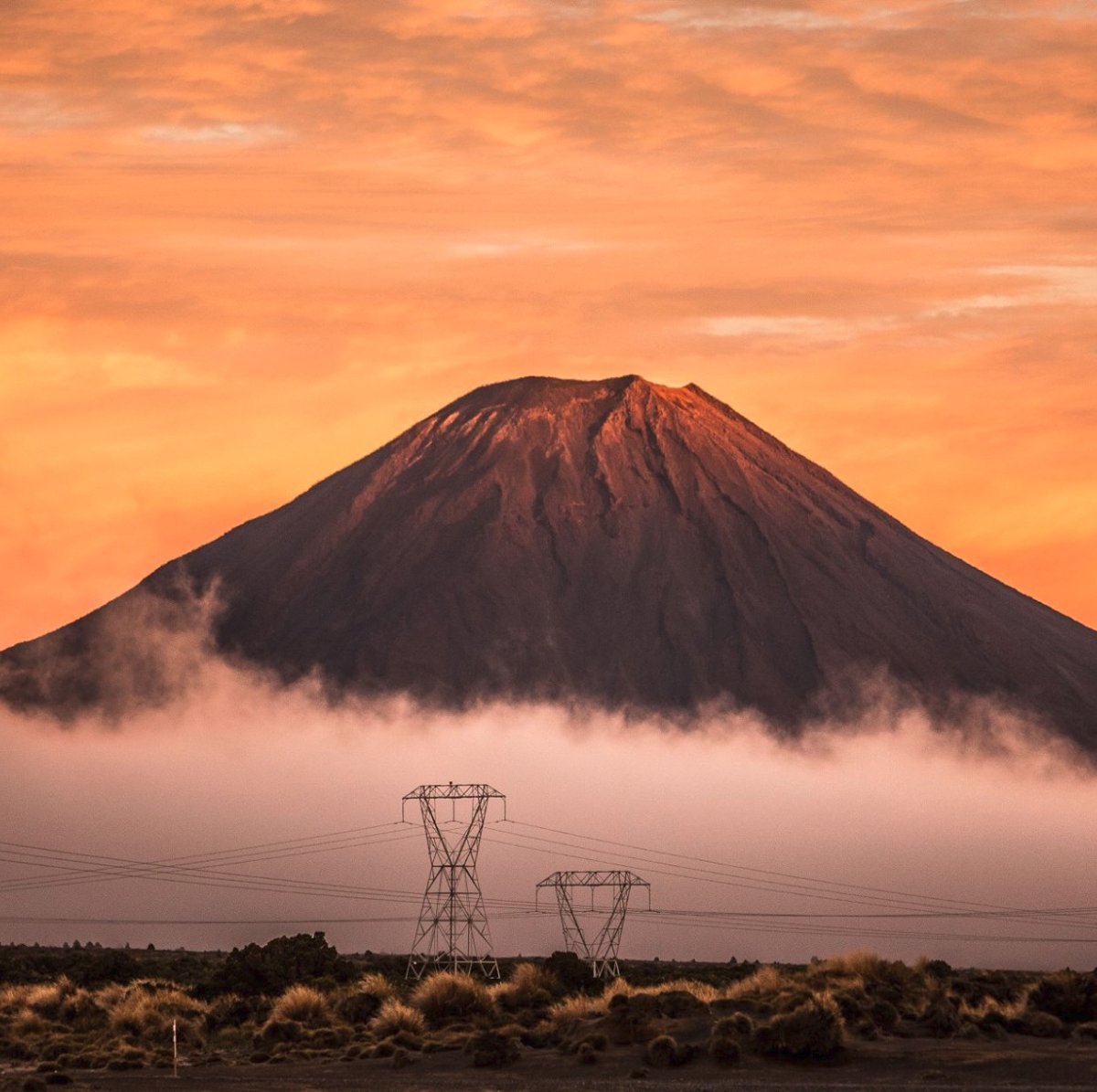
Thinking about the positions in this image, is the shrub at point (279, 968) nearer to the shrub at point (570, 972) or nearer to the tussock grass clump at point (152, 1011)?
the tussock grass clump at point (152, 1011)

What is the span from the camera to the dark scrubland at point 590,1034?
48.8 metres

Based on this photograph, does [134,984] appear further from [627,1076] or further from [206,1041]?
[627,1076]

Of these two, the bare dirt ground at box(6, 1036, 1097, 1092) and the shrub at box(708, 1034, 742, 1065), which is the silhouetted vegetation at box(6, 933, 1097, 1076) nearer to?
the shrub at box(708, 1034, 742, 1065)

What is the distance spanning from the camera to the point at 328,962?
3204 inches

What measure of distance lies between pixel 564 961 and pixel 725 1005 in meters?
17.9

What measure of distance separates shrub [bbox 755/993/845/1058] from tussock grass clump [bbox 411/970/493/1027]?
39.4 feet

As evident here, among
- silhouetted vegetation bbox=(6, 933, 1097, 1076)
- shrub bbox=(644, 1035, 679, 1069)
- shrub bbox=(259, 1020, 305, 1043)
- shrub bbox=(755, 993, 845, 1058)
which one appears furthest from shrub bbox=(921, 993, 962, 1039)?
shrub bbox=(259, 1020, 305, 1043)

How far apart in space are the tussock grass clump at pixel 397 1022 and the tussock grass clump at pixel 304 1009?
3620 millimetres

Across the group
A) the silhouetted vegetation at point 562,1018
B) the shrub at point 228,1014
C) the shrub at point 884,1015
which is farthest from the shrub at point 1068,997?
the shrub at point 228,1014

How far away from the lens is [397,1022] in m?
58.0

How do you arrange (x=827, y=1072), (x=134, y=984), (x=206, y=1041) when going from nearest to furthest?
1. (x=827, y=1072)
2. (x=206, y=1041)
3. (x=134, y=984)

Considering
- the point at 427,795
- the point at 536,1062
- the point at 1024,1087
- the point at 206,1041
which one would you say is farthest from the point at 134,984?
the point at 1024,1087

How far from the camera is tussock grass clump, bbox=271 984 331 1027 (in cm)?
6231

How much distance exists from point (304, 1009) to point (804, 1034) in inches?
775
